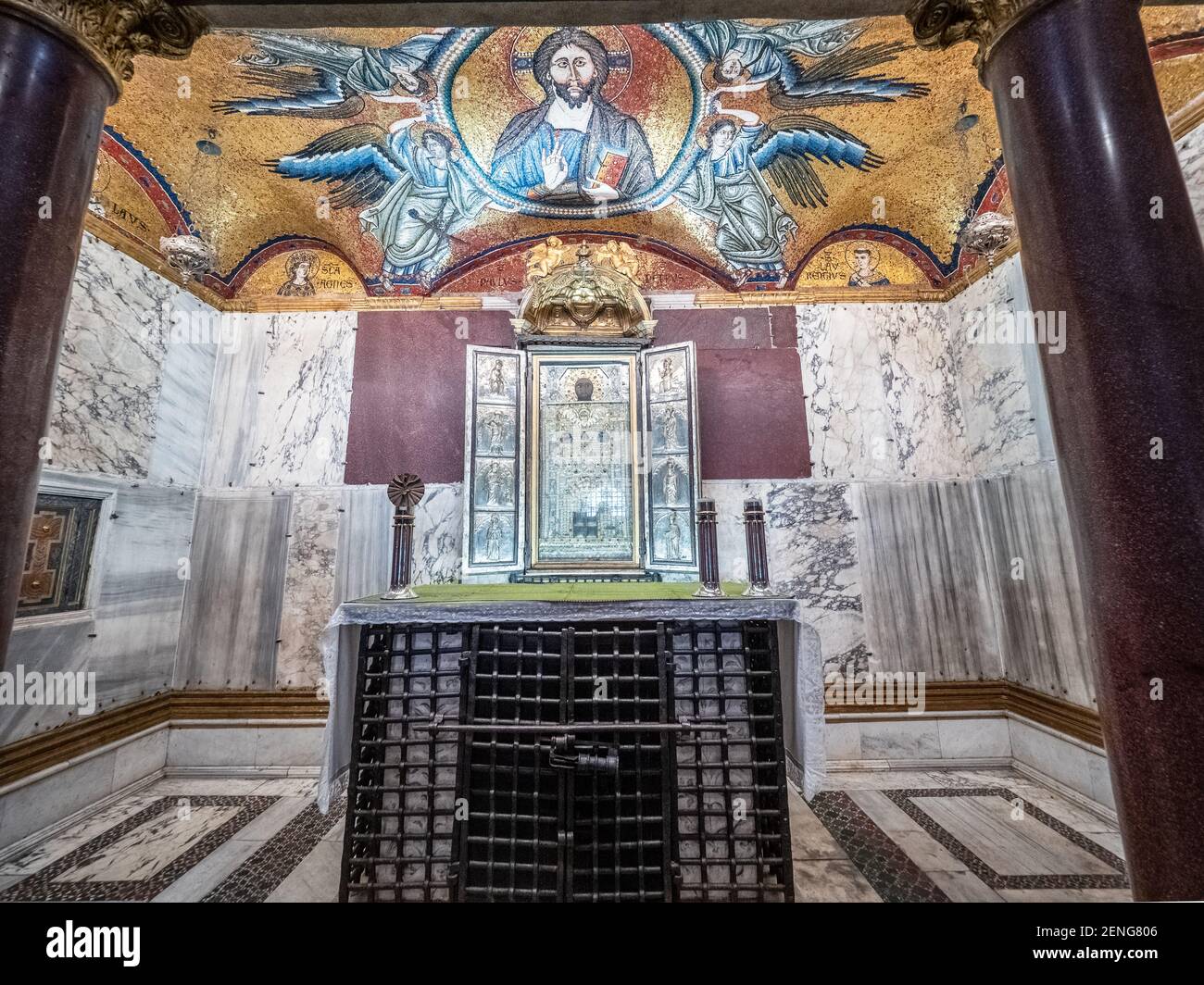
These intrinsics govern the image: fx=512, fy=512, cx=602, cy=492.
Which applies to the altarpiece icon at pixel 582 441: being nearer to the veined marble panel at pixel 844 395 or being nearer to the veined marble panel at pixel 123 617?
the veined marble panel at pixel 844 395

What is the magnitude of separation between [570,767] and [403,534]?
1.83 meters

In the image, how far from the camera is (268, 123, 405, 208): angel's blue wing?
4.93 meters

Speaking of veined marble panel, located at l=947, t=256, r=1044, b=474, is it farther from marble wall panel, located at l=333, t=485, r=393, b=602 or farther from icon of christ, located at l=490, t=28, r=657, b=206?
marble wall panel, located at l=333, t=485, r=393, b=602

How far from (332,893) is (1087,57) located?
5.81m

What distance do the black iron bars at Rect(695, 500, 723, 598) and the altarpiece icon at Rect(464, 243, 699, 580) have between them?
1686 mm

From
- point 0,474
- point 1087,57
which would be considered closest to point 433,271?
point 0,474

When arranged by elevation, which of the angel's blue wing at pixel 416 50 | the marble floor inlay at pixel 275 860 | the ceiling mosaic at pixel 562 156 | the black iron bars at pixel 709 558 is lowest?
the marble floor inlay at pixel 275 860

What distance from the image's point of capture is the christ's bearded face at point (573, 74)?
14.6ft

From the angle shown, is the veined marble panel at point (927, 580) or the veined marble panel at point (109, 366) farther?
the veined marble panel at point (927, 580)

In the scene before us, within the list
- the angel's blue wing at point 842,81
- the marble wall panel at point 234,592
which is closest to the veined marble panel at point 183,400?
the marble wall panel at point 234,592

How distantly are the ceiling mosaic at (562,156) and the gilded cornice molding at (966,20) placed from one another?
1.85 metres

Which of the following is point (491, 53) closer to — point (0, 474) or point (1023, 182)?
point (1023, 182)

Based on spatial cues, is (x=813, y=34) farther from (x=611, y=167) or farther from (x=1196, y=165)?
(x=1196, y=165)
